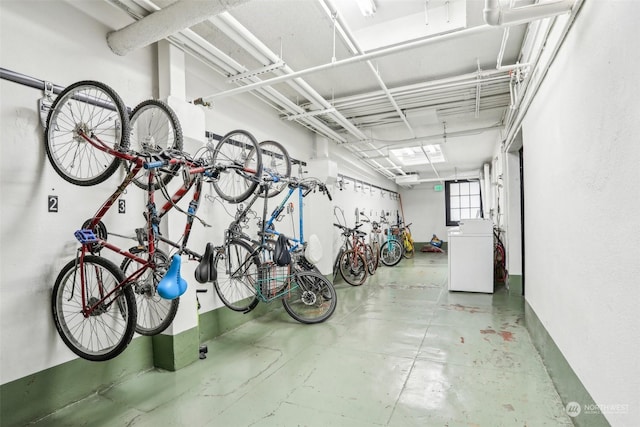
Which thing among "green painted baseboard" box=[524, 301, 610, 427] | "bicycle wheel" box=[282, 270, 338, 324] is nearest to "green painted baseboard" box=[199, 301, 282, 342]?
"bicycle wheel" box=[282, 270, 338, 324]

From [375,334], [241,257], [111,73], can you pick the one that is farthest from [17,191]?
[375,334]

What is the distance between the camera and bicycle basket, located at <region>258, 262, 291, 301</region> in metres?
3.23

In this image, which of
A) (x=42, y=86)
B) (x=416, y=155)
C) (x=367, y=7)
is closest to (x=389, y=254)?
(x=416, y=155)

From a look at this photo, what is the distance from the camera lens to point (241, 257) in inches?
133

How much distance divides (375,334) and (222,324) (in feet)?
5.33

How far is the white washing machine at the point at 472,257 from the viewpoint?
15.6ft

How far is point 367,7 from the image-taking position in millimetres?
2414

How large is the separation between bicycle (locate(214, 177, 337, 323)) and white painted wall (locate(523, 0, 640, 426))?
2.15 metres

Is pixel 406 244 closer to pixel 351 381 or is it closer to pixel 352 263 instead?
pixel 352 263

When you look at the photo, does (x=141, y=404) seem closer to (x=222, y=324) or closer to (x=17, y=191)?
(x=222, y=324)

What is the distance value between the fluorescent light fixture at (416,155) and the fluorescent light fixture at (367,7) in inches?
205

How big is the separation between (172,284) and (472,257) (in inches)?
177

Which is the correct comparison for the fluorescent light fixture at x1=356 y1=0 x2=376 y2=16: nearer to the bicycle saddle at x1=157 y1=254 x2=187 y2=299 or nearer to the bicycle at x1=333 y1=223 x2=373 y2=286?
the bicycle saddle at x1=157 y1=254 x2=187 y2=299

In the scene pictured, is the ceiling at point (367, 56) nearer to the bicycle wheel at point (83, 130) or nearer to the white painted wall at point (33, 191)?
the white painted wall at point (33, 191)
